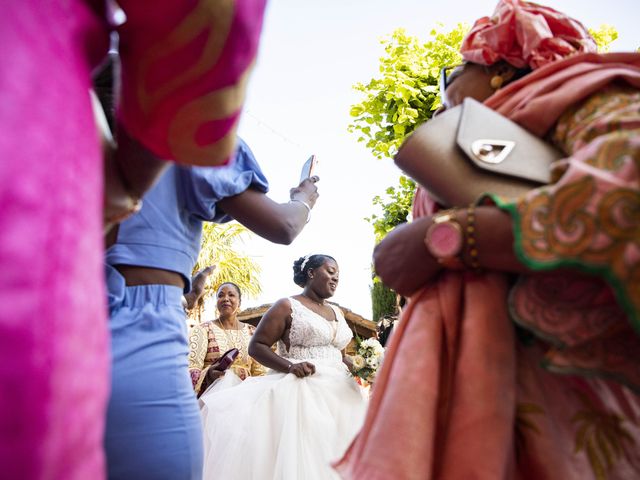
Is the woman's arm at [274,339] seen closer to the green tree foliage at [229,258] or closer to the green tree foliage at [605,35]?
the green tree foliage at [605,35]

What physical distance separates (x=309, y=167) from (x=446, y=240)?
53.7 inches

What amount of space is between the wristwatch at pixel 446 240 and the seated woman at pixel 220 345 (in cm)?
517

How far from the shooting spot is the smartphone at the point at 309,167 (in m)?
2.50

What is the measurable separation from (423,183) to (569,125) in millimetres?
393

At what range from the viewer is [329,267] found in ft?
20.2

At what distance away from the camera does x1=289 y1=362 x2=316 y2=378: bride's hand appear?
500 cm

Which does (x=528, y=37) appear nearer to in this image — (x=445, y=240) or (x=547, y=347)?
(x=445, y=240)

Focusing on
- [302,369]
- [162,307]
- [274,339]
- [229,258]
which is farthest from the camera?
[229,258]

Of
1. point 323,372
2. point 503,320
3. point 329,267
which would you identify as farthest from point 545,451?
point 329,267

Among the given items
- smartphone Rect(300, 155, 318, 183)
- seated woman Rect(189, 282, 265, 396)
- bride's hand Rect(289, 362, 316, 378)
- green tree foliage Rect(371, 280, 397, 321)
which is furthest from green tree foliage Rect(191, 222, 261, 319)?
smartphone Rect(300, 155, 318, 183)

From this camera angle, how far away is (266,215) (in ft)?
6.36

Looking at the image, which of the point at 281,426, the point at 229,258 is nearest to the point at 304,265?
the point at 281,426

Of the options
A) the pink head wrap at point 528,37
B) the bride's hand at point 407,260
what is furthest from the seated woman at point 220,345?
the pink head wrap at point 528,37

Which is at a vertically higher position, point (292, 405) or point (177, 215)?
point (177, 215)
